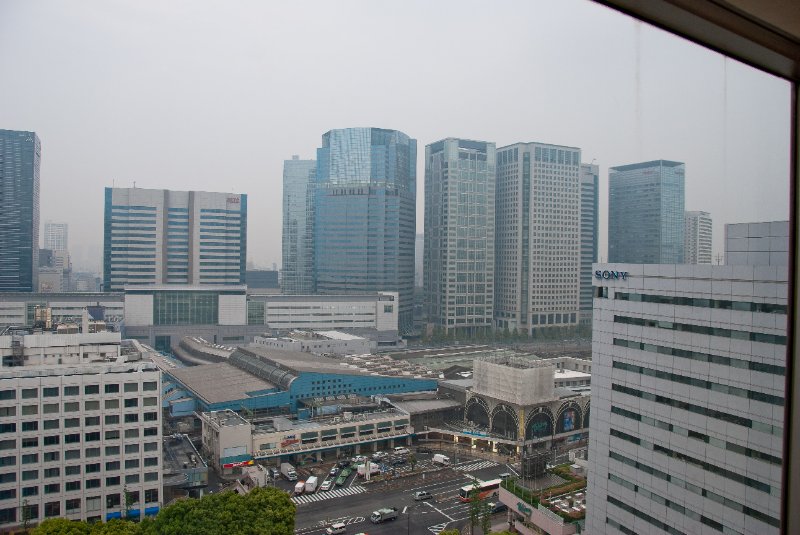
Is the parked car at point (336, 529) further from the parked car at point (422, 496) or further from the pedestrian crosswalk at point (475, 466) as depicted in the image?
the pedestrian crosswalk at point (475, 466)

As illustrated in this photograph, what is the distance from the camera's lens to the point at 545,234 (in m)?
16.5

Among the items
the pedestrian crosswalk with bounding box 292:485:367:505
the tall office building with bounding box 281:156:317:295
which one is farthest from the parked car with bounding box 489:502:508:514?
the tall office building with bounding box 281:156:317:295

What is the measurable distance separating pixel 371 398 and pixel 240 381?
2.07 metres

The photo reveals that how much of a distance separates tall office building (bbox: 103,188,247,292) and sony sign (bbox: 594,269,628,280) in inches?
519

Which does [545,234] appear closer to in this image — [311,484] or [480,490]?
[480,490]

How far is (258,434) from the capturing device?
6.89m

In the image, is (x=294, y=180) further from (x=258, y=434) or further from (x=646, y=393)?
(x=646, y=393)

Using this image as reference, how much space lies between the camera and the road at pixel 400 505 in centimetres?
514

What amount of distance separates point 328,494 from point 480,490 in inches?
60.5

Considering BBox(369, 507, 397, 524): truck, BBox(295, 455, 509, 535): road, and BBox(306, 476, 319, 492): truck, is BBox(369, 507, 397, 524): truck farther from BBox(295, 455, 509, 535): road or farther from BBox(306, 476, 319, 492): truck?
BBox(306, 476, 319, 492): truck

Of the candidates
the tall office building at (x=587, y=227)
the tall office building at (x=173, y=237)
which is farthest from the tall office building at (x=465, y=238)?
the tall office building at (x=173, y=237)

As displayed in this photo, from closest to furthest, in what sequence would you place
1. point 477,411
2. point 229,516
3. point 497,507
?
point 229,516 → point 497,507 → point 477,411

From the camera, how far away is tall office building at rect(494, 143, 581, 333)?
16.5 m

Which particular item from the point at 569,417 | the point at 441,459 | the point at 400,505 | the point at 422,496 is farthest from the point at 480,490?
the point at 569,417
